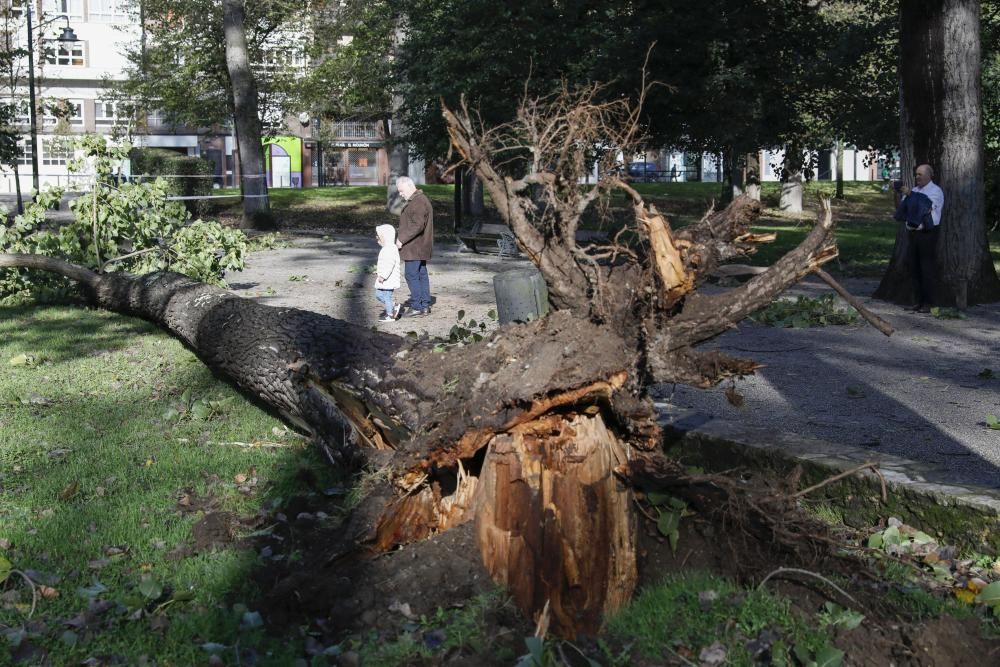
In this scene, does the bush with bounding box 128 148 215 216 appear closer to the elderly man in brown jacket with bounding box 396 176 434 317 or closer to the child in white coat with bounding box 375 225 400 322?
the elderly man in brown jacket with bounding box 396 176 434 317

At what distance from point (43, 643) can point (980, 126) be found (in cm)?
1182

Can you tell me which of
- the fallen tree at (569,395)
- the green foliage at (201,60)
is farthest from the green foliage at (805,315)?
the green foliage at (201,60)

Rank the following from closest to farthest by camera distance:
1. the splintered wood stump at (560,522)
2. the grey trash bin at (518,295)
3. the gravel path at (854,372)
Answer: the splintered wood stump at (560,522) < the gravel path at (854,372) < the grey trash bin at (518,295)

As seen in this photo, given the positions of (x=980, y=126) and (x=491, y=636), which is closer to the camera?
(x=491, y=636)

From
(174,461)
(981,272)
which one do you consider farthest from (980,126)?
(174,461)

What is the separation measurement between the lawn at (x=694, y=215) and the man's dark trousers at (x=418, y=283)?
23.4ft

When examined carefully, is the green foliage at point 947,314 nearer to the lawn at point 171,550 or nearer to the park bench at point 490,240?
the lawn at point 171,550

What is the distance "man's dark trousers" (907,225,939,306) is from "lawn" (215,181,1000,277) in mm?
4273

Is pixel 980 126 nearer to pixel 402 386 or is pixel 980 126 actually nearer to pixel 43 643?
pixel 402 386

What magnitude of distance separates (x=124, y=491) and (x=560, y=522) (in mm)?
2591

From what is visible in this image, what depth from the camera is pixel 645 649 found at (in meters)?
3.93

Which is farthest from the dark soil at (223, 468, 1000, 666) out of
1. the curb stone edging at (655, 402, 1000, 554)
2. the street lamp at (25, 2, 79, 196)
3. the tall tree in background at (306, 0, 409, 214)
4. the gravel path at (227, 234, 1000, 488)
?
the tall tree in background at (306, 0, 409, 214)

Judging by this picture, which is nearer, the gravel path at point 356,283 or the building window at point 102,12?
the gravel path at point 356,283

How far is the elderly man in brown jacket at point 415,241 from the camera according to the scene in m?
11.9
